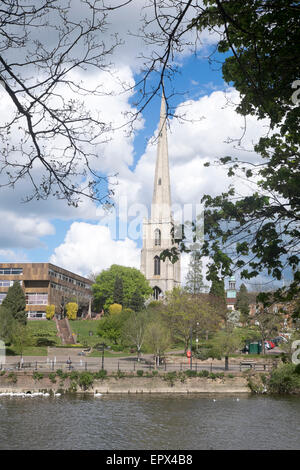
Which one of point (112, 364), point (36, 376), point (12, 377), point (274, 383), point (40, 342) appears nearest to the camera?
point (12, 377)

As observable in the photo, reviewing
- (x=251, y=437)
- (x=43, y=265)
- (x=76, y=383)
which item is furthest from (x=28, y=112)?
(x=43, y=265)

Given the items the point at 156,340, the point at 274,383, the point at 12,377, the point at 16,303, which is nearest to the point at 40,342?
the point at 16,303

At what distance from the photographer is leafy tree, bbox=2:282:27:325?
55969 mm

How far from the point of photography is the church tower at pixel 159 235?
102625 mm

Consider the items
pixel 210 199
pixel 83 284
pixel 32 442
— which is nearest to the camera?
pixel 210 199

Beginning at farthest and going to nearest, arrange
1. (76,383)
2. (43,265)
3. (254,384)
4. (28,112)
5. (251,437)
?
Result: 1. (43,265)
2. (254,384)
3. (76,383)
4. (251,437)
5. (28,112)

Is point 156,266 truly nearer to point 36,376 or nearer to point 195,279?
point 195,279

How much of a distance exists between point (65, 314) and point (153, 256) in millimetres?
33684

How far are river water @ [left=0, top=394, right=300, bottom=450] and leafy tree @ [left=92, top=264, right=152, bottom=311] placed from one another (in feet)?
186

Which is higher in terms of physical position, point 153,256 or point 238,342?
point 153,256

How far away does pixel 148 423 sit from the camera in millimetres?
24703

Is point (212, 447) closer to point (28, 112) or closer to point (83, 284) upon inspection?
point (28, 112)

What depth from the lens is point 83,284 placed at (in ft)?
304

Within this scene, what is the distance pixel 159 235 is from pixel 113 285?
815 inches
